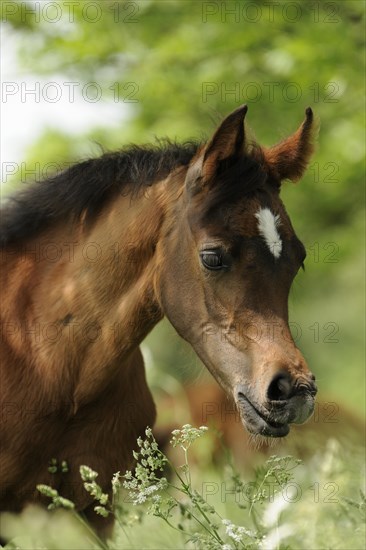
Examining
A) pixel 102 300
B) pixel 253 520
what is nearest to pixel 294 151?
pixel 102 300

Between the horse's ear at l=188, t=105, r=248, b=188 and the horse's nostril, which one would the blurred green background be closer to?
the horse's ear at l=188, t=105, r=248, b=188

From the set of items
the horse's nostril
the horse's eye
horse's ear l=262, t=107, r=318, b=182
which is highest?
horse's ear l=262, t=107, r=318, b=182

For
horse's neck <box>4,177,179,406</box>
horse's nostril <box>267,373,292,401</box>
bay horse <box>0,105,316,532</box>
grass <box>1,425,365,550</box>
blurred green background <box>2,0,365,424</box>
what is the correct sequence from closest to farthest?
horse's nostril <box>267,373,292,401</box> → bay horse <box>0,105,316,532</box> → grass <box>1,425,365,550</box> → horse's neck <box>4,177,179,406</box> → blurred green background <box>2,0,365,424</box>

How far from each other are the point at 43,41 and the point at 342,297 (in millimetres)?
8400

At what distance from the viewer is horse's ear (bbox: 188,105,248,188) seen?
3.89 meters

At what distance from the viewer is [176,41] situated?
34.0 feet

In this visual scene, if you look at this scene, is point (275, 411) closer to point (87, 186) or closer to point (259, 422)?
point (259, 422)

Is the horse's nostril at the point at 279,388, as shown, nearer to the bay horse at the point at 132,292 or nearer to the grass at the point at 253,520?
the bay horse at the point at 132,292

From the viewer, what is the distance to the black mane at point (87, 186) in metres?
4.46

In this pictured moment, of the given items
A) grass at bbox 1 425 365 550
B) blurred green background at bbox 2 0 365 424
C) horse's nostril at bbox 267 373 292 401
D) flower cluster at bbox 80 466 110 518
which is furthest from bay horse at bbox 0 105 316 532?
blurred green background at bbox 2 0 365 424

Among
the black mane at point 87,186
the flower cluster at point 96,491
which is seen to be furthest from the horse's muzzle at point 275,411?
the black mane at point 87,186

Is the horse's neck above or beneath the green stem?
above

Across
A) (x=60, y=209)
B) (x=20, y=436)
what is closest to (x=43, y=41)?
(x=60, y=209)

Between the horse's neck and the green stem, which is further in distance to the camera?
the horse's neck
